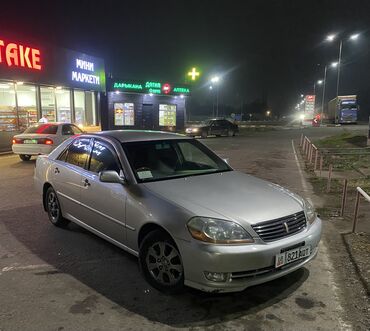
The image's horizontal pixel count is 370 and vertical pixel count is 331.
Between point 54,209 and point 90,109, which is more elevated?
point 90,109

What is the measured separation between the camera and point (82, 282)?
13.7 ft

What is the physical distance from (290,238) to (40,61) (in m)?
20.6

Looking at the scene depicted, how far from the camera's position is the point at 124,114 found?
31.3 metres

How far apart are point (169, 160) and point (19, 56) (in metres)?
17.5

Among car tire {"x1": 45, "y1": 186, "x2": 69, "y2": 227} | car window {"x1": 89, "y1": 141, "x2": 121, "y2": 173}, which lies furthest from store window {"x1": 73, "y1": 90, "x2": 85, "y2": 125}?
car window {"x1": 89, "y1": 141, "x2": 121, "y2": 173}

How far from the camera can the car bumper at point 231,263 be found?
3.44 m

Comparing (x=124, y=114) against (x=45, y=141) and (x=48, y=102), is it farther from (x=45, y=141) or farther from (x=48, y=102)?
(x=45, y=141)

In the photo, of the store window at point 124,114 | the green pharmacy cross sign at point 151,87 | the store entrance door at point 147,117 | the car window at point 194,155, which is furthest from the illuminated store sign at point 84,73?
the car window at point 194,155

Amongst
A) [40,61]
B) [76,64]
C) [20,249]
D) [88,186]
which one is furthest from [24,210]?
[76,64]

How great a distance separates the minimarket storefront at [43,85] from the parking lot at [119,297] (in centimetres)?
1590

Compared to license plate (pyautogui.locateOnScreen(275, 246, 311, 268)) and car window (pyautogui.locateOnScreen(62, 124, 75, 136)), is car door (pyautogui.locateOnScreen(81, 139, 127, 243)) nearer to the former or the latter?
license plate (pyautogui.locateOnScreen(275, 246, 311, 268))

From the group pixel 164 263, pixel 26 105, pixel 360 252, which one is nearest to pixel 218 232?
pixel 164 263

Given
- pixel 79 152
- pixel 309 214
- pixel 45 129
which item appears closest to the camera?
pixel 309 214

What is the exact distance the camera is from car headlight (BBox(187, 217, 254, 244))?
11.5 ft
